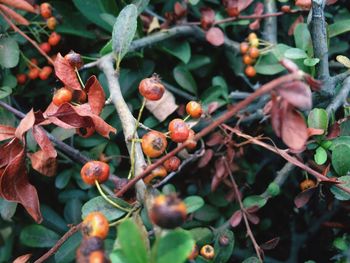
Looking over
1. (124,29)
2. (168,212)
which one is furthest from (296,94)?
(124,29)

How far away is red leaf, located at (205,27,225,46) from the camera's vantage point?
1292 millimetres

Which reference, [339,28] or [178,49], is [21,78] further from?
[339,28]

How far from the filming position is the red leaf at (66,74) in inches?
36.2

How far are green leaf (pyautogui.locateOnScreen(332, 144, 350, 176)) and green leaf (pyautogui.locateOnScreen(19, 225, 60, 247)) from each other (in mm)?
808

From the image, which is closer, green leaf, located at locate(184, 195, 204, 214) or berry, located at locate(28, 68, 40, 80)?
green leaf, located at locate(184, 195, 204, 214)

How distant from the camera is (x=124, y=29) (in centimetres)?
102

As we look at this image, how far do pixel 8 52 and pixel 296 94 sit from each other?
89cm

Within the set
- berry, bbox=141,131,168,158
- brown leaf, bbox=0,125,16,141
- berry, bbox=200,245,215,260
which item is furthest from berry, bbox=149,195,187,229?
brown leaf, bbox=0,125,16,141

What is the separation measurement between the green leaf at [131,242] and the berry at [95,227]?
0.22 ft

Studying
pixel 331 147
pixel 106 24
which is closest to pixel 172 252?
pixel 331 147

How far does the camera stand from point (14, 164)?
875 mm

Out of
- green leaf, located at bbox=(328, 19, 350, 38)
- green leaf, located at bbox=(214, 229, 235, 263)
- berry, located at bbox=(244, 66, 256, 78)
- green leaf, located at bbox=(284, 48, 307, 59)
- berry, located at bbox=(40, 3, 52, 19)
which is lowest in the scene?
green leaf, located at bbox=(214, 229, 235, 263)

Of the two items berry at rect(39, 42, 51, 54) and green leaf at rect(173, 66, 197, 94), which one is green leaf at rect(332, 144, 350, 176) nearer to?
green leaf at rect(173, 66, 197, 94)

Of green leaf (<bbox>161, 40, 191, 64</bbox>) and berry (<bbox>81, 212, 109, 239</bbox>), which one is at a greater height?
berry (<bbox>81, 212, 109, 239</bbox>)
